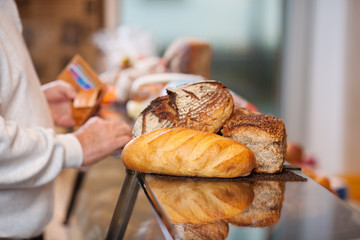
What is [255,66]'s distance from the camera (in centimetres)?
494

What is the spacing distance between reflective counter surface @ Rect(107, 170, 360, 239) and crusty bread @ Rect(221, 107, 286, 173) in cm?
5

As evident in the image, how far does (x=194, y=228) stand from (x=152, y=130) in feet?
1.01

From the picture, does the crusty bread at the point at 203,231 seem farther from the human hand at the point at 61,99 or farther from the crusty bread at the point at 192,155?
the human hand at the point at 61,99

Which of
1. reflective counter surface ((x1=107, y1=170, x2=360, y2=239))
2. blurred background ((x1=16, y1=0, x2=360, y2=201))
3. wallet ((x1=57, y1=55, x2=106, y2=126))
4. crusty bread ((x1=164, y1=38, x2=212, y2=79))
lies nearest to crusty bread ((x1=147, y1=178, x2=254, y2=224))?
reflective counter surface ((x1=107, y1=170, x2=360, y2=239))

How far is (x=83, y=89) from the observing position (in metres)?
1.41

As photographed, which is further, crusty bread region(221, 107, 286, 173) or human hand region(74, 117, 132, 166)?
human hand region(74, 117, 132, 166)

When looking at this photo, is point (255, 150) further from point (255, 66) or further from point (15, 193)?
point (255, 66)

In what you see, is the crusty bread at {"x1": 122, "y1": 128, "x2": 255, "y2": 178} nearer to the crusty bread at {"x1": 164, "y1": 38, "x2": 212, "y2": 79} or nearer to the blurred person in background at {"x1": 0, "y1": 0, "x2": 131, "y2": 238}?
the blurred person in background at {"x1": 0, "y1": 0, "x2": 131, "y2": 238}

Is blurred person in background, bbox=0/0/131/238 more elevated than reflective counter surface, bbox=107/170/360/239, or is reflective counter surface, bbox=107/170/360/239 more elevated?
reflective counter surface, bbox=107/170/360/239

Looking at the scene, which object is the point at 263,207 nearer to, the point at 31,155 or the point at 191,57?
the point at 31,155

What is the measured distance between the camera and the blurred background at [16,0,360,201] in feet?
12.2

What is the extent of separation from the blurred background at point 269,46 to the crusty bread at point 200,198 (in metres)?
2.66

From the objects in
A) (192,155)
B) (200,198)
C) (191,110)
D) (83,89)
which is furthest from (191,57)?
(200,198)

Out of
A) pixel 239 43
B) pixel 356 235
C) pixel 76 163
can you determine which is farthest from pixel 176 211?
pixel 239 43
